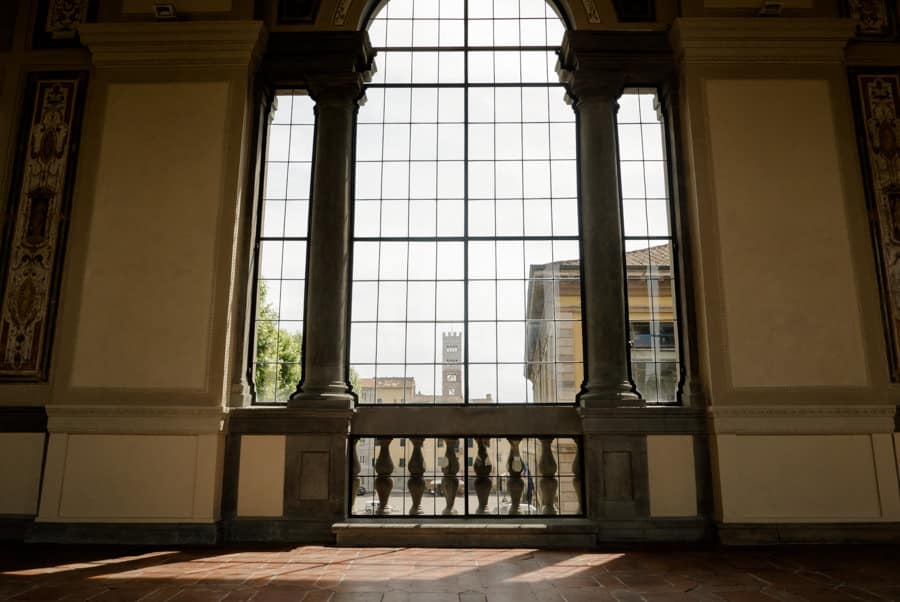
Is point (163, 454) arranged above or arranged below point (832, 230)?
below

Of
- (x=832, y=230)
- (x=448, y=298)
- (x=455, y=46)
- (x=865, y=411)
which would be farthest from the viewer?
(x=455, y=46)

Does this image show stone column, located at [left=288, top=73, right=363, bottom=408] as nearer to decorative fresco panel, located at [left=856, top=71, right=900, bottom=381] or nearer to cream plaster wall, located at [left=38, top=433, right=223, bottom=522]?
cream plaster wall, located at [left=38, top=433, right=223, bottom=522]

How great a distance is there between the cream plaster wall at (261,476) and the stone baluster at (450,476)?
138 cm

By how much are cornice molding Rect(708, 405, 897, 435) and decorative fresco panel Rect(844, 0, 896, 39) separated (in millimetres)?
3579

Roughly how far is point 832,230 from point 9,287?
Answer: 23.8 feet

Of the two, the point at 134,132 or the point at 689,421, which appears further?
the point at 134,132

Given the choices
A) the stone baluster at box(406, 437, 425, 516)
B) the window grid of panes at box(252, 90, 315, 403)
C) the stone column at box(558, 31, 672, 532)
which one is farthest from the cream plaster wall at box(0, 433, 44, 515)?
the stone column at box(558, 31, 672, 532)

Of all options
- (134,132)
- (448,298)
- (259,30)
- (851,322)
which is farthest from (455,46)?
(851,322)

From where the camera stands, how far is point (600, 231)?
6.07 m

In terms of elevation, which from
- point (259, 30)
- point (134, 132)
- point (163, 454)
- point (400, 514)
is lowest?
point (400, 514)

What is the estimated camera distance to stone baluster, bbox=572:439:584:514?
5.68 m

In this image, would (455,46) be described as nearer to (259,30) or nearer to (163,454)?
(259,30)

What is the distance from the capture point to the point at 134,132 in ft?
19.9

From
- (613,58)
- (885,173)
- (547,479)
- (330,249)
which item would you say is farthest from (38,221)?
(885,173)
